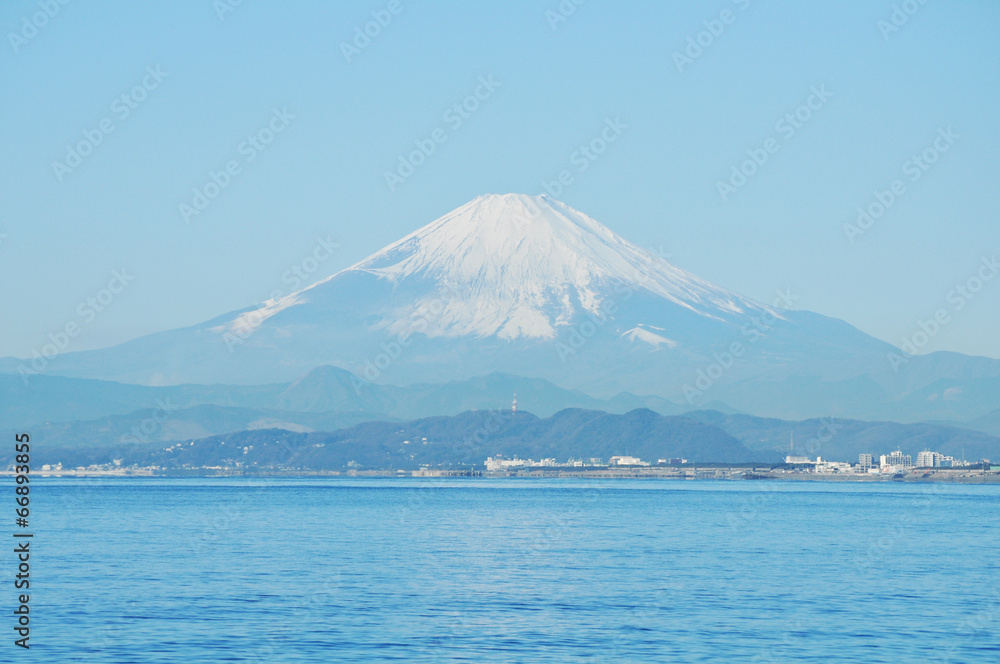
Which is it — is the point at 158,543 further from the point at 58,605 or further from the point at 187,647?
the point at 187,647

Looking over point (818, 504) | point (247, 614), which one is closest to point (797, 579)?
point (247, 614)

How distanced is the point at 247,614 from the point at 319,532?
35371 mm

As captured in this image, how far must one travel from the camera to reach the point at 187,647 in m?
31.6

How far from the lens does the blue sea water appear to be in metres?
32.0

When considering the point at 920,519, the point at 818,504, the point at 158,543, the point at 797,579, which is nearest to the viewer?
the point at 797,579

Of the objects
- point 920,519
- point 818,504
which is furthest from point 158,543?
point 818,504

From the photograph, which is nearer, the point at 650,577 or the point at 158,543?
the point at 650,577

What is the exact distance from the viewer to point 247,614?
36.9m

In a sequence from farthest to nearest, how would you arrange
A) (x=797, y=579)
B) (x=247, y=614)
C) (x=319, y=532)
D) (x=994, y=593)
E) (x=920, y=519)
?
(x=920, y=519)
(x=319, y=532)
(x=797, y=579)
(x=994, y=593)
(x=247, y=614)

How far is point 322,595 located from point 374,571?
25.4 ft

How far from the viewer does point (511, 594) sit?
4159 cm

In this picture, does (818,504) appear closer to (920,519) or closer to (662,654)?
(920,519)

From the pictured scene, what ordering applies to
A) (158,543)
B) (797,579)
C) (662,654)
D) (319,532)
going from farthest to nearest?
(319,532) → (158,543) → (797,579) → (662,654)

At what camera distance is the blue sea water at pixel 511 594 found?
32.0 meters
